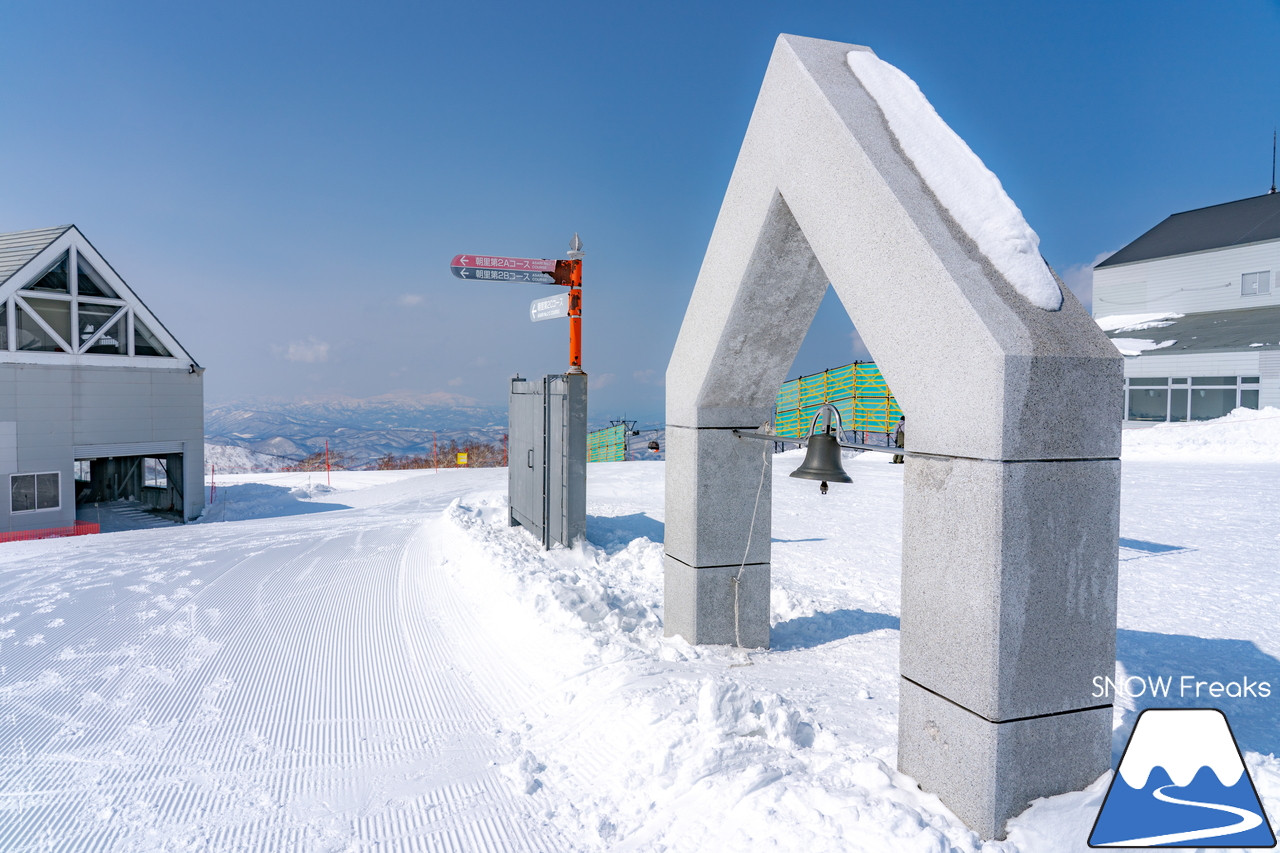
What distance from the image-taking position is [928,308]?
10.6 feet

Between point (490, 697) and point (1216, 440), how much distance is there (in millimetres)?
22675

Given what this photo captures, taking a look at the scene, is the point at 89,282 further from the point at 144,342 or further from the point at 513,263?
the point at 513,263

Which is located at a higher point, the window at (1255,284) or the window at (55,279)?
the window at (1255,284)

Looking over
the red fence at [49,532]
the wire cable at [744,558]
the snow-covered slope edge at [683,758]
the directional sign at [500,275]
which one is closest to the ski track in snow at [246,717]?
the snow-covered slope edge at [683,758]

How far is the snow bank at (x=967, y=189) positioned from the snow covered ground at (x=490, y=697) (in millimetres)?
2310

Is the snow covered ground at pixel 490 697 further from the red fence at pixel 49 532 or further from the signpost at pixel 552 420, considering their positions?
the red fence at pixel 49 532

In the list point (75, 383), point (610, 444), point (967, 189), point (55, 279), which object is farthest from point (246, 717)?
point (610, 444)

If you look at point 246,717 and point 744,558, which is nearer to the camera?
point 246,717

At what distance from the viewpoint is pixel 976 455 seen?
3027 millimetres

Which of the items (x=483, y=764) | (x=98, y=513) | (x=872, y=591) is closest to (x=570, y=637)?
(x=483, y=764)

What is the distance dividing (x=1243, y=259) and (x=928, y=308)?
34.1 meters

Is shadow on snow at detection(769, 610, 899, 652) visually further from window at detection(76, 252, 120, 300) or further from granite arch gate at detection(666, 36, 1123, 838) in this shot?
window at detection(76, 252, 120, 300)

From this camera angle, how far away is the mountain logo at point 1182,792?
8.91 ft

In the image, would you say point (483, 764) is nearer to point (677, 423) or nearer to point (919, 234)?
point (677, 423)
